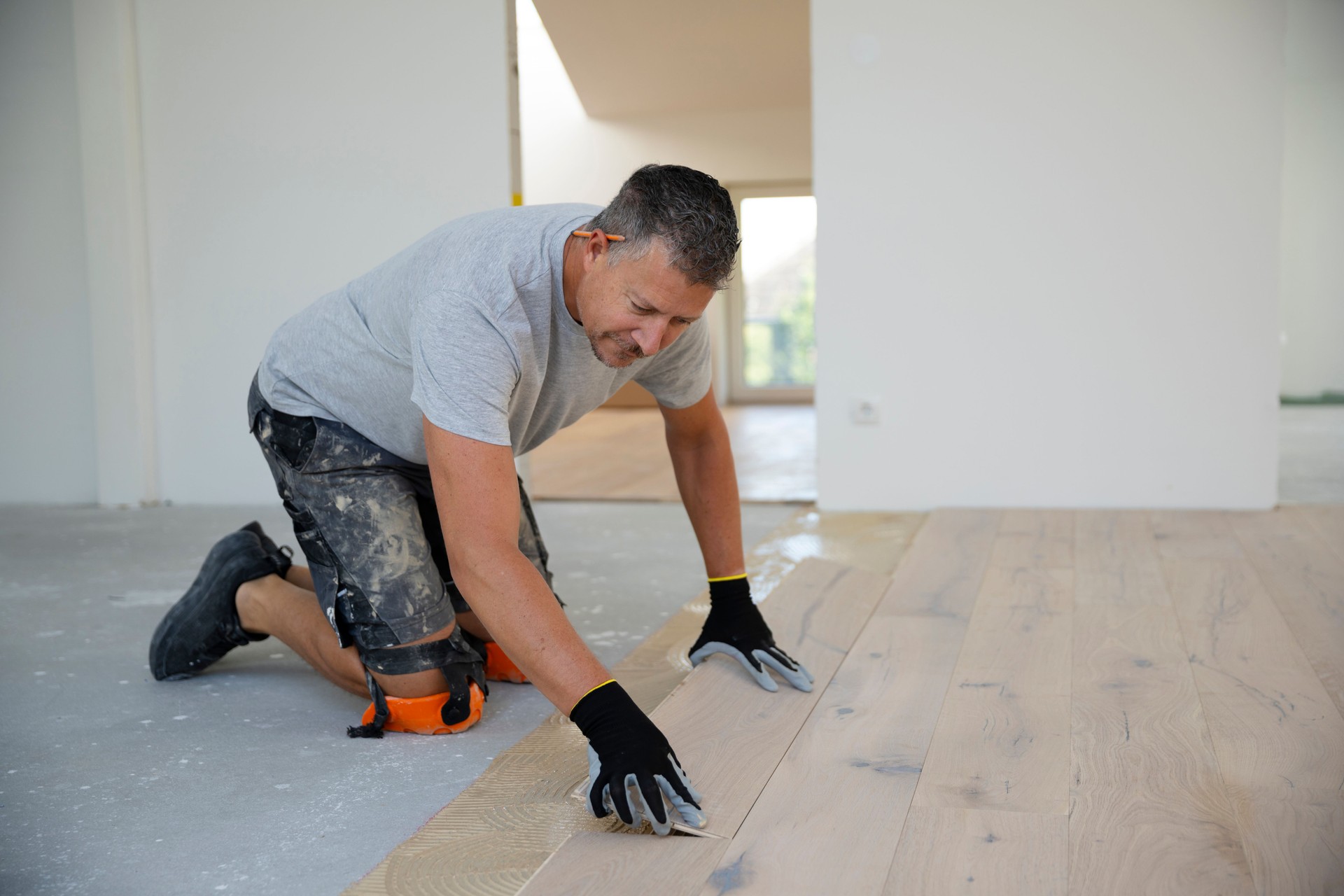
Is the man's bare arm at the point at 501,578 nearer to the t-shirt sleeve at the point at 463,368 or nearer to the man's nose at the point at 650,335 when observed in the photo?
the t-shirt sleeve at the point at 463,368

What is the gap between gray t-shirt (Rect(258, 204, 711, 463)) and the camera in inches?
56.5

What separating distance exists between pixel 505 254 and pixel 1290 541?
2.60 m

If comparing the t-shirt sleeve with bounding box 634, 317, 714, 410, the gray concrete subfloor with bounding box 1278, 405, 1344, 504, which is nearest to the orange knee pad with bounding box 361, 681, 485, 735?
the t-shirt sleeve with bounding box 634, 317, 714, 410

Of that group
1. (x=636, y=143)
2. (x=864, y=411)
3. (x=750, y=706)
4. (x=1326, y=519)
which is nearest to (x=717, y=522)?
(x=750, y=706)

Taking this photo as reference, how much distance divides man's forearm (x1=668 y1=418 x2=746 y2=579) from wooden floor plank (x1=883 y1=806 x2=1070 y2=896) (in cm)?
64

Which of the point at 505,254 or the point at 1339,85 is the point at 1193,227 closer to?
the point at 1339,85

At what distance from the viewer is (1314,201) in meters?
3.72

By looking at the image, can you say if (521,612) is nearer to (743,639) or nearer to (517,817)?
(517,817)

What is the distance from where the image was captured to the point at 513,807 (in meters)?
1.53

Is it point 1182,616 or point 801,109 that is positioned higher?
point 801,109

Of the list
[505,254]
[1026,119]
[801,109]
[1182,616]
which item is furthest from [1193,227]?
[801,109]

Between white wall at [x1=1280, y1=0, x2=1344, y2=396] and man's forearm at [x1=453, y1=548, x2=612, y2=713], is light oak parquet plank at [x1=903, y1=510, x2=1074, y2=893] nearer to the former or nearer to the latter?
man's forearm at [x1=453, y1=548, x2=612, y2=713]

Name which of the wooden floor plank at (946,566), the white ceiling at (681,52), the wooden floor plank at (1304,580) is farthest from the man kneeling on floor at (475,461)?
the white ceiling at (681,52)

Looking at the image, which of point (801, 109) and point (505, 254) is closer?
point (505, 254)
